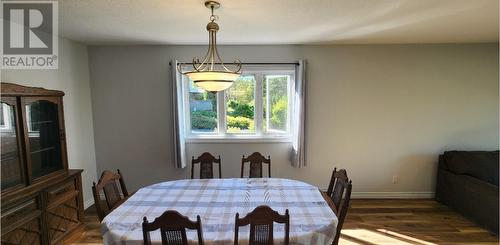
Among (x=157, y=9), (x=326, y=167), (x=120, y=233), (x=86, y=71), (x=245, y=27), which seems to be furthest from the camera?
(x=326, y=167)

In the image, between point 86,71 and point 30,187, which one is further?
point 86,71

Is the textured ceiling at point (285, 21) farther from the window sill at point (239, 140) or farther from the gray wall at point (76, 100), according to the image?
the window sill at point (239, 140)

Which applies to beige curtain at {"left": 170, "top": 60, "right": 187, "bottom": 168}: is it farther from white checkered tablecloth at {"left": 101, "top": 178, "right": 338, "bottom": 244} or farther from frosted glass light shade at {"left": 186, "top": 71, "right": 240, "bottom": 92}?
frosted glass light shade at {"left": 186, "top": 71, "right": 240, "bottom": 92}

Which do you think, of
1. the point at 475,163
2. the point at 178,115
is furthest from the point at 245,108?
the point at 475,163

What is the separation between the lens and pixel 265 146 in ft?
12.4

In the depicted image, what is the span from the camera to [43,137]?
259 centimetres

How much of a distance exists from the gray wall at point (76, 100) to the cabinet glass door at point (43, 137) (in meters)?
0.40

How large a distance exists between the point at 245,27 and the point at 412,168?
122 inches

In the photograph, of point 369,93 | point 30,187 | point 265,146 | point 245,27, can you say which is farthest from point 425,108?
point 30,187

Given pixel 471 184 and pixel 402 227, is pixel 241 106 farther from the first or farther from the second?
pixel 471 184

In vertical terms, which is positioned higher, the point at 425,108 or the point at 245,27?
the point at 245,27

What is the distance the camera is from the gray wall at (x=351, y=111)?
360cm

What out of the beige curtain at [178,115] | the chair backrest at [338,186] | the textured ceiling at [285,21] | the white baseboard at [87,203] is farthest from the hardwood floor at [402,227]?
the textured ceiling at [285,21]

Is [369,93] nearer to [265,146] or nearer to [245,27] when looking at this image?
[265,146]
